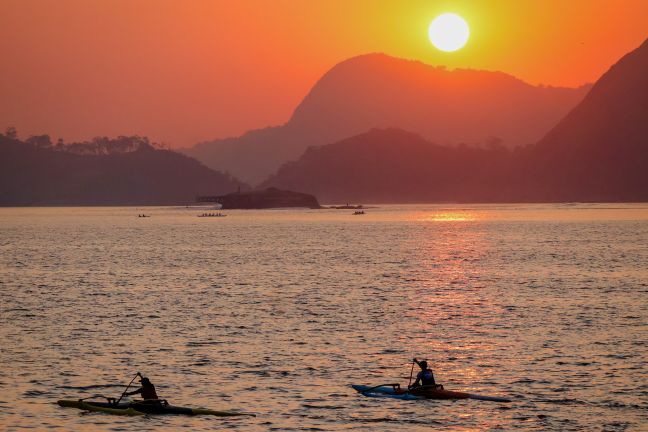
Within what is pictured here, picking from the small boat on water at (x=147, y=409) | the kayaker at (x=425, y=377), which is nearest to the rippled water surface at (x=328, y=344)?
the small boat on water at (x=147, y=409)

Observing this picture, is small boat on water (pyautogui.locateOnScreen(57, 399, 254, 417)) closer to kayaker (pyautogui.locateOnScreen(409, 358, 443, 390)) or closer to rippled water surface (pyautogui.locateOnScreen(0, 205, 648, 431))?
rippled water surface (pyautogui.locateOnScreen(0, 205, 648, 431))

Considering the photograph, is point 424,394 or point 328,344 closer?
point 424,394

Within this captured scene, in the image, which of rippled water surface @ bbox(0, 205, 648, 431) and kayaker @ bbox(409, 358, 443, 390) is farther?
kayaker @ bbox(409, 358, 443, 390)

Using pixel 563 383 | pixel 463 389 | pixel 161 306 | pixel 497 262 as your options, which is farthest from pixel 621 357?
pixel 497 262

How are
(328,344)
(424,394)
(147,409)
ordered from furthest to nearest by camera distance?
(328,344)
(424,394)
(147,409)

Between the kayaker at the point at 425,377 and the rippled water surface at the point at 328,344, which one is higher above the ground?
the kayaker at the point at 425,377

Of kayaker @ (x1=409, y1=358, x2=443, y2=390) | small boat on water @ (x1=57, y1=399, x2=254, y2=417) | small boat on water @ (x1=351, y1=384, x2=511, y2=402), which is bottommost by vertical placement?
small boat on water @ (x1=57, y1=399, x2=254, y2=417)

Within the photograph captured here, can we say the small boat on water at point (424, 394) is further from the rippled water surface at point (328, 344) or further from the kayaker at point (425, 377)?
the rippled water surface at point (328, 344)

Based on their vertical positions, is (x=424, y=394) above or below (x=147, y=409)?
above

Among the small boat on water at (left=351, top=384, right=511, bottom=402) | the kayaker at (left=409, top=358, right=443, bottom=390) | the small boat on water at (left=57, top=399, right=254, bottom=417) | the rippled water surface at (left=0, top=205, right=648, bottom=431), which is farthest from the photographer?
the small boat on water at (left=351, top=384, right=511, bottom=402)

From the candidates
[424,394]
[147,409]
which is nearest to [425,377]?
[424,394]

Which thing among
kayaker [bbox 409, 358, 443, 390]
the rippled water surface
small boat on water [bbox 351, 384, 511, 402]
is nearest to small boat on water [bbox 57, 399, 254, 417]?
the rippled water surface

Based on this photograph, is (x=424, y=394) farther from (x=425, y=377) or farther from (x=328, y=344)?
(x=328, y=344)

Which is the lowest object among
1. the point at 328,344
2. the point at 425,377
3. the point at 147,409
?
the point at 147,409
